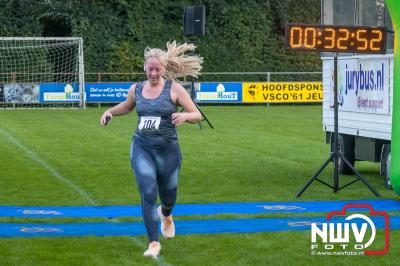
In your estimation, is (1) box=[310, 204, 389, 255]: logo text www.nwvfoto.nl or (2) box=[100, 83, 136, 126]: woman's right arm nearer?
(1) box=[310, 204, 389, 255]: logo text www.nwvfoto.nl

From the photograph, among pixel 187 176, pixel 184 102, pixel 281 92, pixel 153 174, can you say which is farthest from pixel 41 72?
pixel 153 174

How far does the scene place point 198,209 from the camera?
45.8 ft

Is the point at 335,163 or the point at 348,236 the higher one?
the point at 335,163

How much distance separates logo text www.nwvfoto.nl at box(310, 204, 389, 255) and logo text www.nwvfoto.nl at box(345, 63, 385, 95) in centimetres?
461

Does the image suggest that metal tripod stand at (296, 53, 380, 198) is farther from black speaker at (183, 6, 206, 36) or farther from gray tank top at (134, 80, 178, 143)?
black speaker at (183, 6, 206, 36)

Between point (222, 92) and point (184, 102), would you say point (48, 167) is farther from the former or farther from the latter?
point (222, 92)

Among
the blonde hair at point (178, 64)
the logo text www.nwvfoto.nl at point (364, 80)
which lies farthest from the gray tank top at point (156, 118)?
the logo text www.nwvfoto.nl at point (364, 80)

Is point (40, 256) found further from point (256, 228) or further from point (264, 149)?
point (264, 149)

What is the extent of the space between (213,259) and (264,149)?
46.5ft

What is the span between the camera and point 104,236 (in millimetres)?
11586

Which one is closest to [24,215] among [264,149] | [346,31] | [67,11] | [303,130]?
[346,31]

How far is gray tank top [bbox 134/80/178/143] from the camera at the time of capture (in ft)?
35.2

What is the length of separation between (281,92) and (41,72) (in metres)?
10.3

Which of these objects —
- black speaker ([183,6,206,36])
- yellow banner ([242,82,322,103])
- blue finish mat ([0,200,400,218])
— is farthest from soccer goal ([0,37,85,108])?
blue finish mat ([0,200,400,218])
